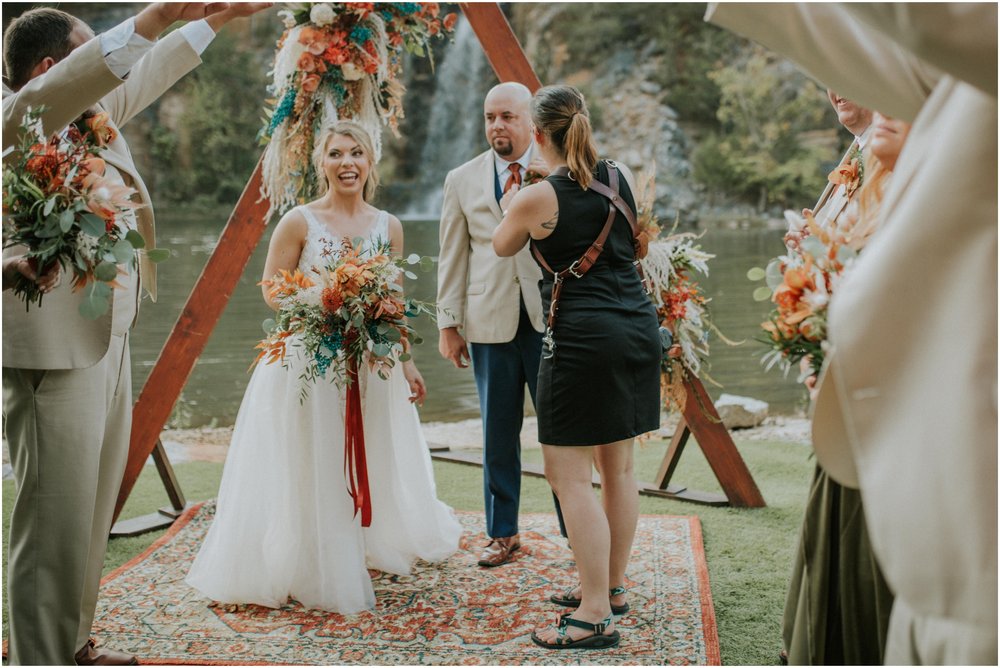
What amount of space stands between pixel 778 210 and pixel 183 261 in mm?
16218

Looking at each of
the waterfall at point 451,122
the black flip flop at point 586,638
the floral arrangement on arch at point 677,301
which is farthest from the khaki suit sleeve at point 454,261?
the waterfall at point 451,122

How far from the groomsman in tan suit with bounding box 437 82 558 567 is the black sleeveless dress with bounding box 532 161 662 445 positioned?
863 mm

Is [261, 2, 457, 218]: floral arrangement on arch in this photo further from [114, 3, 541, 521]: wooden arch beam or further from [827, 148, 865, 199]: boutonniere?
[827, 148, 865, 199]: boutonniere

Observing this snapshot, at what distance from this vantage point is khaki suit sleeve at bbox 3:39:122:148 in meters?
2.36

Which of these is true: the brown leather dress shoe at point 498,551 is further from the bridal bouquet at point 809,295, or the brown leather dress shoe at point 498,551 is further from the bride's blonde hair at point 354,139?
the bridal bouquet at point 809,295

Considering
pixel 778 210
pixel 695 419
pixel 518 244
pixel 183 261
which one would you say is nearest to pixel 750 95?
pixel 778 210

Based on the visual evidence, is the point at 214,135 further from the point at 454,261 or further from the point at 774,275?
the point at 774,275

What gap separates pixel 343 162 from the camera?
12.6ft

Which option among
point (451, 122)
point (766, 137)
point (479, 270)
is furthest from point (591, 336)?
point (766, 137)

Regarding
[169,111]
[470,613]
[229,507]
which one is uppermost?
[169,111]

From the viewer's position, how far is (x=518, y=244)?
9.93 feet

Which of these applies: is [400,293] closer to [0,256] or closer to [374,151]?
[374,151]

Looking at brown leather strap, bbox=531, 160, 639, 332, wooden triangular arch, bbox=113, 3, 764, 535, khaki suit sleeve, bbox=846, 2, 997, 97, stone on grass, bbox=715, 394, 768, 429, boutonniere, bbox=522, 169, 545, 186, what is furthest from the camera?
stone on grass, bbox=715, 394, 768, 429

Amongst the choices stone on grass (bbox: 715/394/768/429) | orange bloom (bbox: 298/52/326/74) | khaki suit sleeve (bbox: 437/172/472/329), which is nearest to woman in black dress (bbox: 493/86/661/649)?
khaki suit sleeve (bbox: 437/172/472/329)
